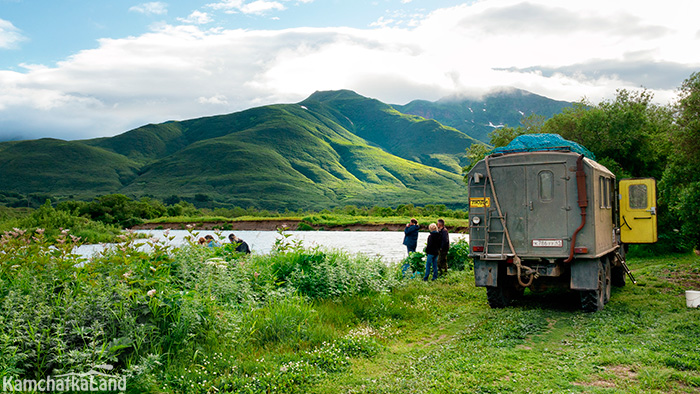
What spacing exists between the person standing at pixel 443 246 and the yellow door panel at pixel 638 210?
5568 millimetres

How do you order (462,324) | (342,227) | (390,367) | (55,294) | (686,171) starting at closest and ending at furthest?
(55,294) < (390,367) < (462,324) < (686,171) < (342,227)

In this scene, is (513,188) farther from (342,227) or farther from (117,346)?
(342,227)

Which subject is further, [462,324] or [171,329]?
[462,324]

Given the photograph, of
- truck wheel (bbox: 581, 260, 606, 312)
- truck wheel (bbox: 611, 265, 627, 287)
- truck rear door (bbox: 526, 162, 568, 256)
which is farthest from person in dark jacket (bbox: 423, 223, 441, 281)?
truck wheel (bbox: 581, 260, 606, 312)

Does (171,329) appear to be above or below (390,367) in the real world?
above

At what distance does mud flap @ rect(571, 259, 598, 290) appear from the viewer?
10.9 meters

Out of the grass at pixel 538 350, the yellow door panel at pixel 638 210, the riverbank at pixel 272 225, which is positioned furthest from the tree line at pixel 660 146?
the riverbank at pixel 272 225

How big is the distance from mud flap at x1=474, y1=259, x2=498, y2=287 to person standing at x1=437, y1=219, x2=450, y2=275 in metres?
5.43

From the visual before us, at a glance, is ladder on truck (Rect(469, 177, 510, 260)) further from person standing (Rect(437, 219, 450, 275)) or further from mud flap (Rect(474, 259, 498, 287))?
person standing (Rect(437, 219, 450, 275))

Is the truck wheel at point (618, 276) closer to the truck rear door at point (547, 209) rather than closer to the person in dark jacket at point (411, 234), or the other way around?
the truck rear door at point (547, 209)

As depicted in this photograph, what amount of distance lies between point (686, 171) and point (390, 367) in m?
15.5

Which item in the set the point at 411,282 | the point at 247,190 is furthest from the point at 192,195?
the point at 411,282

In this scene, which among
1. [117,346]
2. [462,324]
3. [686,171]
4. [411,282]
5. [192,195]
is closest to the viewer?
[117,346]

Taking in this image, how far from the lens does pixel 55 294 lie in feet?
22.0
